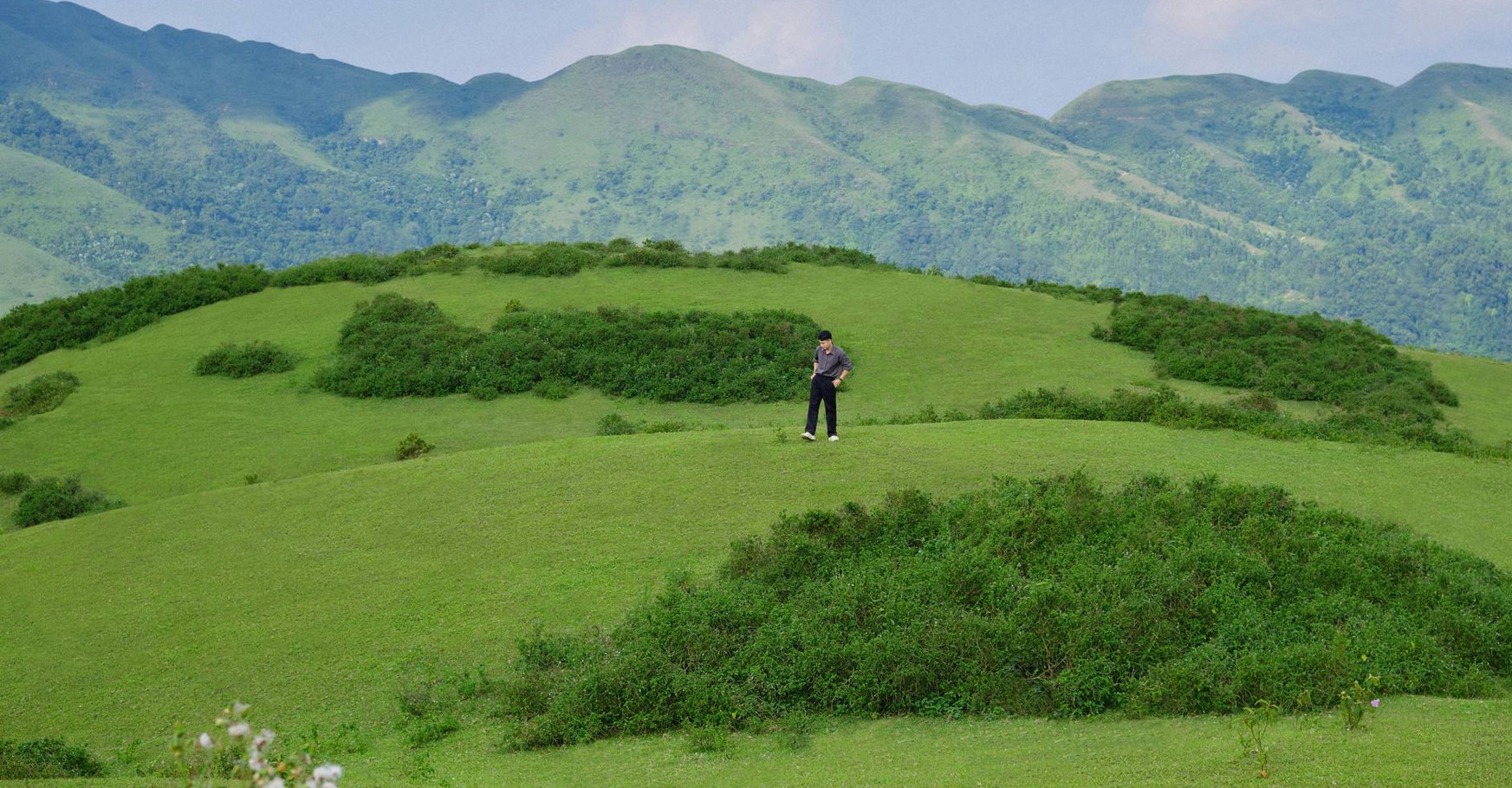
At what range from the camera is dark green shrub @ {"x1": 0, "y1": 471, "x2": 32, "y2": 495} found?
22.2m

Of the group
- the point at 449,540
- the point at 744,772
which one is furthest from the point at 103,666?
the point at 744,772

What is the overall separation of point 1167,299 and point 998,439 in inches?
771

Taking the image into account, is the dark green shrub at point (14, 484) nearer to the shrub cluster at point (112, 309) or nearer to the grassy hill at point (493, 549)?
the grassy hill at point (493, 549)

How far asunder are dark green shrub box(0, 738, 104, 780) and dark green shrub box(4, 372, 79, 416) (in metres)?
20.0

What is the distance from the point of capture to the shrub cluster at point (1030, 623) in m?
10.5

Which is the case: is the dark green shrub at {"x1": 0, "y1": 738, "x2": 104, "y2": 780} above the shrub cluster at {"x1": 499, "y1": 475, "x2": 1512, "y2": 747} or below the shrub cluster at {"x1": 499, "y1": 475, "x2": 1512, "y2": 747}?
below

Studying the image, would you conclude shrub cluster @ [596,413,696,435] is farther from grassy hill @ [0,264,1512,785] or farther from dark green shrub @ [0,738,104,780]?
dark green shrub @ [0,738,104,780]

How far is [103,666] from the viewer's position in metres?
12.4

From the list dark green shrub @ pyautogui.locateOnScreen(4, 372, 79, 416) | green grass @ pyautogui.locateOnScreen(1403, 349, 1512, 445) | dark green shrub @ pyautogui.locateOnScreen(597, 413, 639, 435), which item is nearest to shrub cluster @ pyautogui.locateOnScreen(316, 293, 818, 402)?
dark green shrub @ pyautogui.locateOnScreen(597, 413, 639, 435)

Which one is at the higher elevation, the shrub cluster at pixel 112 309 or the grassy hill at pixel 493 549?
the shrub cluster at pixel 112 309

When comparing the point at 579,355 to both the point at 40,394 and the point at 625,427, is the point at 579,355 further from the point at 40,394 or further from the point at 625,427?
the point at 40,394

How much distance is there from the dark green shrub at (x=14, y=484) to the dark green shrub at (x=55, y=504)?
4.59 ft

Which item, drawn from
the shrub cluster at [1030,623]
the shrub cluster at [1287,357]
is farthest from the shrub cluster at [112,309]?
the shrub cluster at [1287,357]

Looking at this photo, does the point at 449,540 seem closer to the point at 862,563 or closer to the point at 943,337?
the point at 862,563
